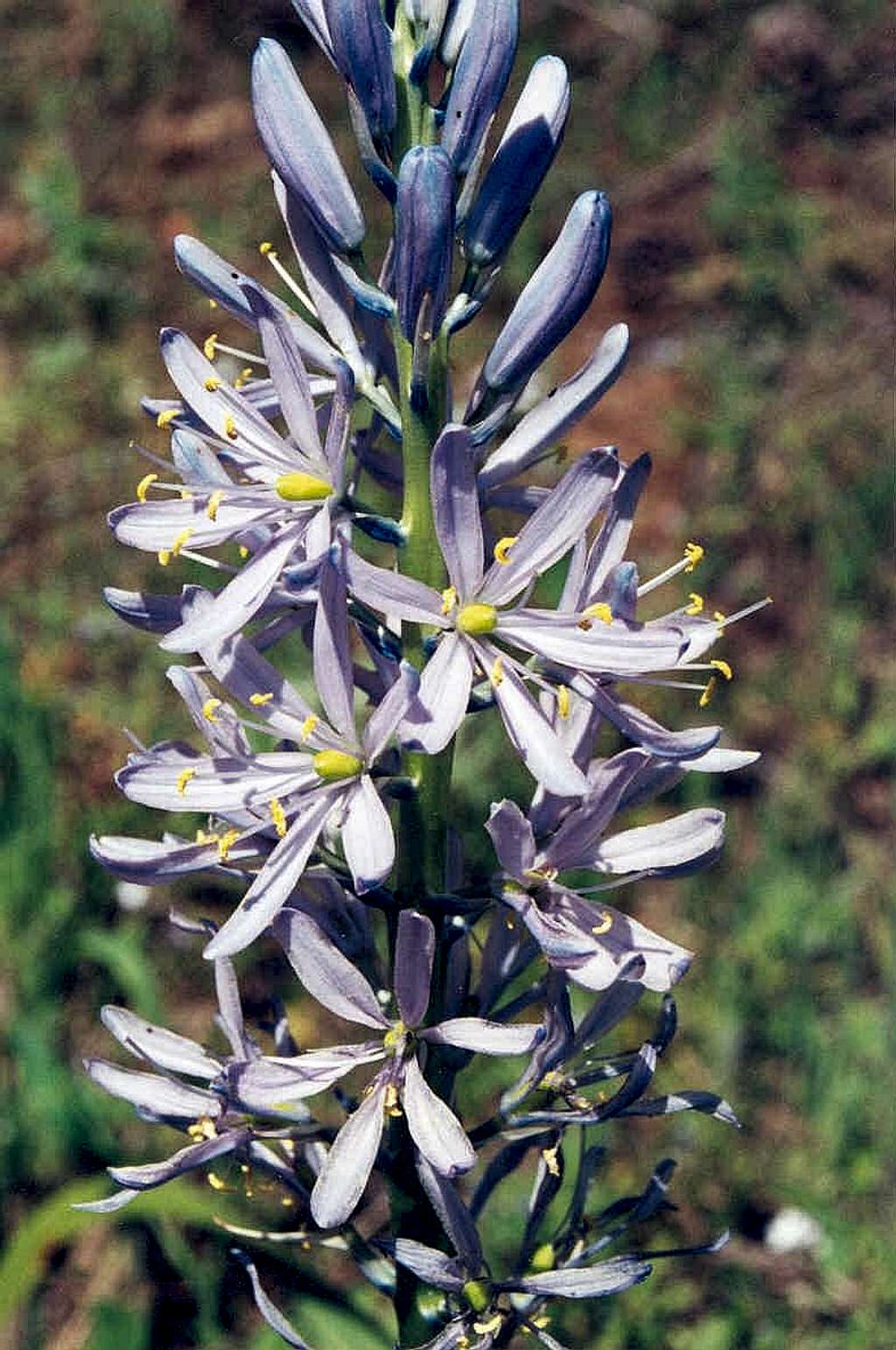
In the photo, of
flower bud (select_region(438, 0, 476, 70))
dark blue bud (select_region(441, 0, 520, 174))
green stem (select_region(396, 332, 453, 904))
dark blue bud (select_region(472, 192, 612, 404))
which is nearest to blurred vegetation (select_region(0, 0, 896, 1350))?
green stem (select_region(396, 332, 453, 904))

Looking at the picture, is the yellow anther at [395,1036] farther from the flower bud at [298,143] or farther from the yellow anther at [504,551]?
the flower bud at [298,143]

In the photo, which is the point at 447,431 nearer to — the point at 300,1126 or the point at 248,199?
the point at 300,1126

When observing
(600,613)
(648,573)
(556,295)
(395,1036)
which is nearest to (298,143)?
(556,295)

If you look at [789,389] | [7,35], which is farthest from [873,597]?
[7,35]

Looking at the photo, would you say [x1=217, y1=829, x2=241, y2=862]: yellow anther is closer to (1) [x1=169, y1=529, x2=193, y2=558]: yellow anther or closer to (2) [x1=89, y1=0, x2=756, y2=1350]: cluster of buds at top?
(2) [x1=89, y1=0, x2=756, y2=1350]: cluster of buds at top

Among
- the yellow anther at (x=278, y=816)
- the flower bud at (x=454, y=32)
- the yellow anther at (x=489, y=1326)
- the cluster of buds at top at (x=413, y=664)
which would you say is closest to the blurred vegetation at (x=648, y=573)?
the yellow anther at (x=489, y=1326)

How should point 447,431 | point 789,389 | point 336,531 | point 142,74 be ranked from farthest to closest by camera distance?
point 142,74, point 789,389, point 336,531, point 447,431
